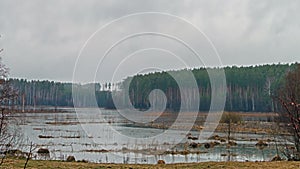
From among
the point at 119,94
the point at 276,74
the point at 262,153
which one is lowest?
the point at 262,153

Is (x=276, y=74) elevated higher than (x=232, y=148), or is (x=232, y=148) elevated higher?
(x=276, y=74)

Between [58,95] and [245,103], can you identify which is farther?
[58,95]

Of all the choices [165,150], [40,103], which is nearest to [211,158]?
[165,150]

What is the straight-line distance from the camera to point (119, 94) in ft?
105

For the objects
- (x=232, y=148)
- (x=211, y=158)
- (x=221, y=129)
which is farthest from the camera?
(x=221, y=129)

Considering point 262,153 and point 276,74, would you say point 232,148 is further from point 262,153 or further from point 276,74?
point 276,74

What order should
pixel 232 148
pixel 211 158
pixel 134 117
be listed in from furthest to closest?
pixel 134 117 → pixel 232 148 → pixel 211 158

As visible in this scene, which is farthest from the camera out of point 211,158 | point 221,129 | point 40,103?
point 40,103

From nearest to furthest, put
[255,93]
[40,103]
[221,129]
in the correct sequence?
[221,129], [255,93], [40,103]

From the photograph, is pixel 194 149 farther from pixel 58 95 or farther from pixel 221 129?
pixel 58 95

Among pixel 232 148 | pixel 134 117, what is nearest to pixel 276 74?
pixel 134 117

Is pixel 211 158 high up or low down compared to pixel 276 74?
down

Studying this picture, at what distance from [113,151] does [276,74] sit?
254 ft

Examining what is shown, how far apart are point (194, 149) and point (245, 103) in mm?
68812
